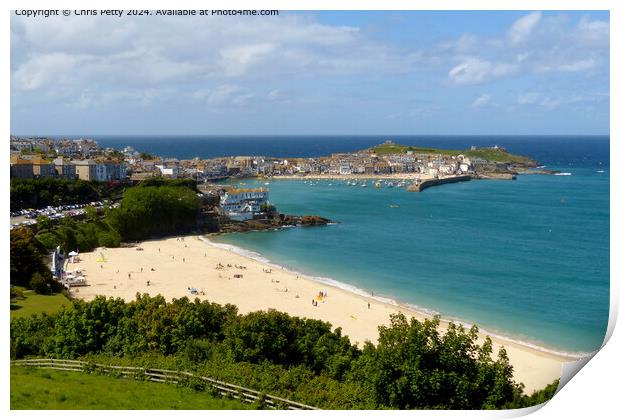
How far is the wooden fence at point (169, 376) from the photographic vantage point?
6.36 meters

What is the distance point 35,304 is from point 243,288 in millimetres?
5228

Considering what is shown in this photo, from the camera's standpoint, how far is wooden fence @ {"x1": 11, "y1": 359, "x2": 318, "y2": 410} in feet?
20.9

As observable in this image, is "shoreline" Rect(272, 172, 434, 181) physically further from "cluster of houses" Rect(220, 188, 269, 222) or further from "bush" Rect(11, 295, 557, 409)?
"bush" Rect(11, 295, 557, 409)

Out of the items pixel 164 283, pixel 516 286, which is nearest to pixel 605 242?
pixel 516 286

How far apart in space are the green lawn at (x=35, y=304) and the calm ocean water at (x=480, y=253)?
23.7 feet

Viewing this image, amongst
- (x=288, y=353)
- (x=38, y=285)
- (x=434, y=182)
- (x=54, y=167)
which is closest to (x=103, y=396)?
(x=288, y=353)

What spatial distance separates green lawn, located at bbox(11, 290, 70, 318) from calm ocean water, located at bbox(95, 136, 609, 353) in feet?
23.7

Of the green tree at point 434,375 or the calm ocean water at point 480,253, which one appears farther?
the calm ocean water at point 480,253

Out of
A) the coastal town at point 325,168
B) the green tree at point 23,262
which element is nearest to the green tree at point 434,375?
the green tree at point 23,262

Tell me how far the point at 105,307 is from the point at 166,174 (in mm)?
→ 15271

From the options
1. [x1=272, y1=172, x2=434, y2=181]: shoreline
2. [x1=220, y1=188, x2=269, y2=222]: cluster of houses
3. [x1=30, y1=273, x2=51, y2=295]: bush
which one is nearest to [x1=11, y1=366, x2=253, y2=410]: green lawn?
[x1=30, y1=273, x2=51, y2=295]: bush

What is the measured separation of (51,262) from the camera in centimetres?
1282

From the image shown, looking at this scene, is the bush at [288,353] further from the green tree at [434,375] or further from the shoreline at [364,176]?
the shoreline at [364,176]

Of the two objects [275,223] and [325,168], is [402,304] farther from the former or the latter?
[325,168]
